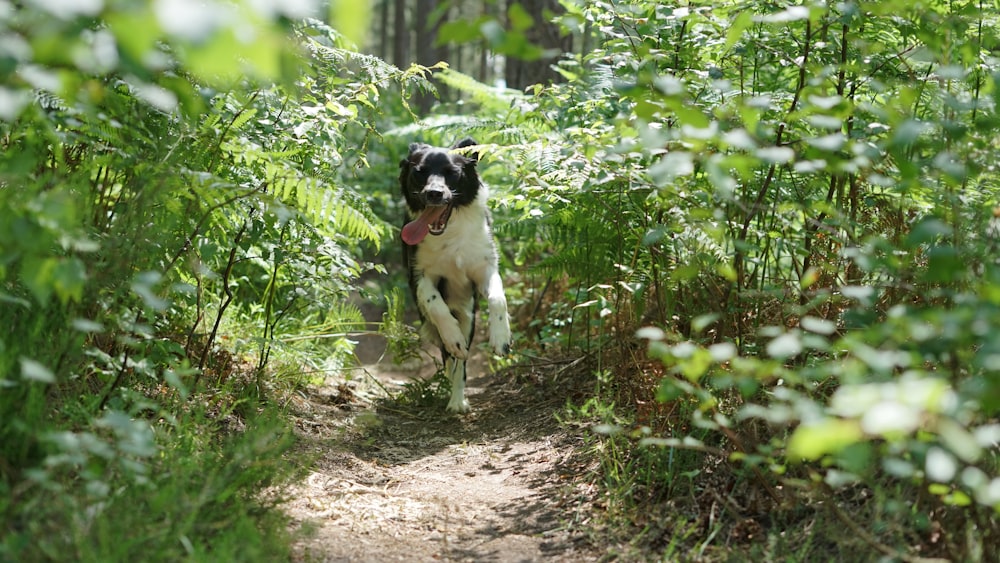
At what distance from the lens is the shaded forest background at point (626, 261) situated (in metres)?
1.97

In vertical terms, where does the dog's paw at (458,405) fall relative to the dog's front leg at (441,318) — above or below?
below

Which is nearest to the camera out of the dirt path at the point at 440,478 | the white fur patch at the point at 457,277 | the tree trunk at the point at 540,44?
the dirt path at the point at 440,478

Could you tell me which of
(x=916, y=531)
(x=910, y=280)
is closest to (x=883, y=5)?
(x=910, y=280)

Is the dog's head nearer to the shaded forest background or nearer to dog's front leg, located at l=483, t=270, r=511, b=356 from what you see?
dog's front leg, located at l=483, t=270, r=511, b=356

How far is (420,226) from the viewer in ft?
20.8

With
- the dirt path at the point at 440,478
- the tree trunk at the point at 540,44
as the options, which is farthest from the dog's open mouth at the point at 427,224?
the tree trunk at the point at 540,44

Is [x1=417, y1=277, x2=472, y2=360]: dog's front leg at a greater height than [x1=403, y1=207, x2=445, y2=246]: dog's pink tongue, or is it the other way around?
[x1=403, y1=207, x2=445, y2=246]: dog's pink tongue

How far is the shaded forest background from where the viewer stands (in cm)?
197

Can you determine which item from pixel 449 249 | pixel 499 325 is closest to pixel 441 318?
pixel 499 325

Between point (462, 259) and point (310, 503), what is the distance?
3.07m

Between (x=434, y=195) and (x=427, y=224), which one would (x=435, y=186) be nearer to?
(x=434, y=195)

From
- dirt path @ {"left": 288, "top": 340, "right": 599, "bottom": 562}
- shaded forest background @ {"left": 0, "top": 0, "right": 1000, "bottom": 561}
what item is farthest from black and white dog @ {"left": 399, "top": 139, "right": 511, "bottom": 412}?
shaded forest background @ {"left": 0, "top": 0, "right": 1000, "bottom": 561}

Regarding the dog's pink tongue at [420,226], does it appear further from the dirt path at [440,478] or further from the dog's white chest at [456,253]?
the dirt path at [440,478]

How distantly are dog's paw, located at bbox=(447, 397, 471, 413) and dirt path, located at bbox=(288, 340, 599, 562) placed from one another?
87mm
